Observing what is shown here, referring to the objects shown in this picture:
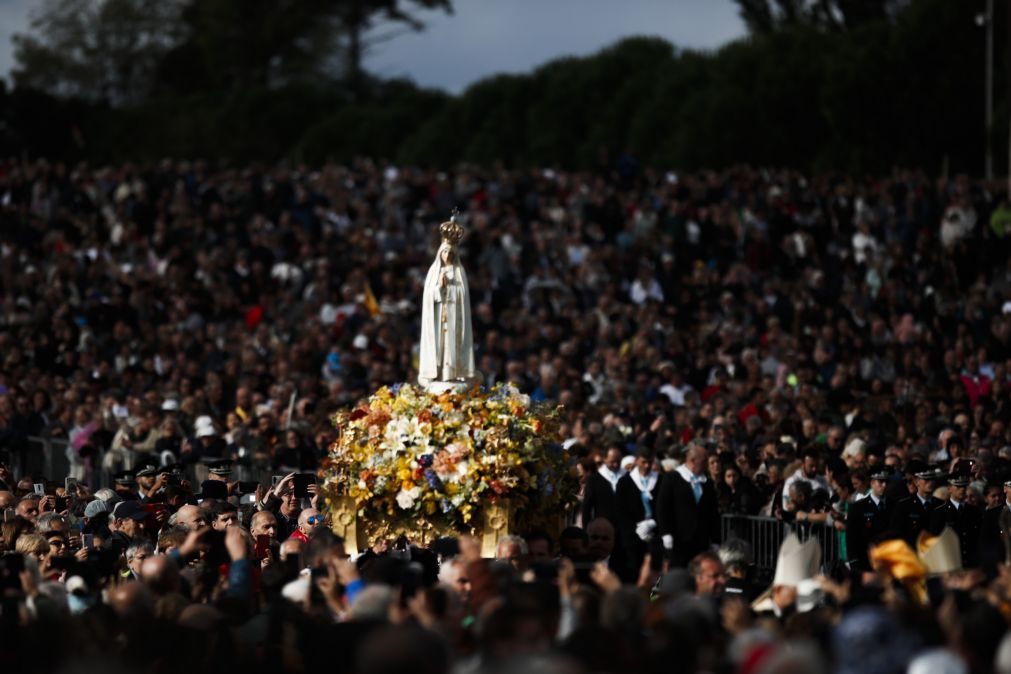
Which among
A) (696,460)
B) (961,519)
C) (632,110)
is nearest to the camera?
(961,519)

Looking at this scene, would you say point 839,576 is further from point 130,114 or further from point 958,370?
point 130,114

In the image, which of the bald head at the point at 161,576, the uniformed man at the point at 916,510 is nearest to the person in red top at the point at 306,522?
the bald head at the point at 161,576

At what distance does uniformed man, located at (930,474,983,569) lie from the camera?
59.4ft

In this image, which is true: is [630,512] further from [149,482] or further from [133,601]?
[133,601]

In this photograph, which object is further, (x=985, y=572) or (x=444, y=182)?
(x=444, y=182)

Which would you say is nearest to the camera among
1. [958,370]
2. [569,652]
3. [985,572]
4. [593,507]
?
[569,652]

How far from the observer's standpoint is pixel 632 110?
6044cm

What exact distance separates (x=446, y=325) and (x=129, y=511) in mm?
3375

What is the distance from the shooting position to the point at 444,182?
136 ft

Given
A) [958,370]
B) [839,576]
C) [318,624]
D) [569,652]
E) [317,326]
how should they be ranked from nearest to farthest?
[569,652] → [318,624] → [839,576] → [958,370] → [317,326]

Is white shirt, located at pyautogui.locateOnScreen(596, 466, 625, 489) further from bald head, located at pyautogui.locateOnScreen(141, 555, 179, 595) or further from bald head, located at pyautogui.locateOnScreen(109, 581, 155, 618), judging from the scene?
bald head, located at pyautogui.locateOnScreen(109, 581, 155, 618)

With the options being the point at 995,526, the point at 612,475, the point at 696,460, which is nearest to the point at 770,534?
the point at 696,460

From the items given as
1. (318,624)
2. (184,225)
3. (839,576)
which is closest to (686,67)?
(184,225)

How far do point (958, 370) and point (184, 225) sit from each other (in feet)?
54.5
